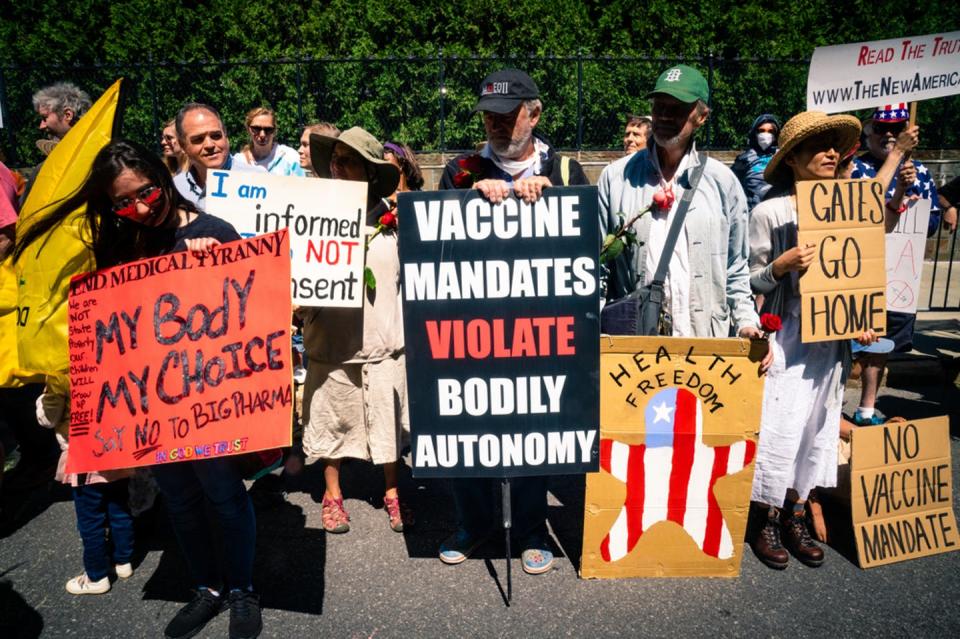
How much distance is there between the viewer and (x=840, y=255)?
3045 millimetres

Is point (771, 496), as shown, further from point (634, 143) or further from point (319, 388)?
point (634, 143)

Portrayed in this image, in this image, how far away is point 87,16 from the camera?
12.3 m

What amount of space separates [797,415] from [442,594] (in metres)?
1.89

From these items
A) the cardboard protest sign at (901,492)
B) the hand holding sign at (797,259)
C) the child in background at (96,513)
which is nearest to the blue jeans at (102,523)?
the child in background at (96,513)

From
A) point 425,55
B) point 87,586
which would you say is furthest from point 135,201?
point 425,55

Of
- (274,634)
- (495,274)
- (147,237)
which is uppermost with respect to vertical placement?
(147,237)

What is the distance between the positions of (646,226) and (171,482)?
7.50 feet

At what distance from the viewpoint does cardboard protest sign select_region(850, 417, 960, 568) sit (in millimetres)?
3213

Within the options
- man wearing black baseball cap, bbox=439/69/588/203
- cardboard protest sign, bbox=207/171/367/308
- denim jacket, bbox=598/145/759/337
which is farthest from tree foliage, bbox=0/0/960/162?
denim jacket, bbox=598/145/759/337

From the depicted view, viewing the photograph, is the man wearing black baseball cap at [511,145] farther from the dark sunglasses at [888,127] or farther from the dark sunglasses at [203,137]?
the dark sunglasses at [888,127]

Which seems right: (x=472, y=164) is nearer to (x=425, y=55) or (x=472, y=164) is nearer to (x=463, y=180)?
(x=463, y=180)

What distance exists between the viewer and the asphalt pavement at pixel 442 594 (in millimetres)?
2826

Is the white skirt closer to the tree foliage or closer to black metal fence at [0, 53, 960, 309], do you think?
the tree foliage

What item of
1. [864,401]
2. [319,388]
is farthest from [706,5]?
[319,388]
